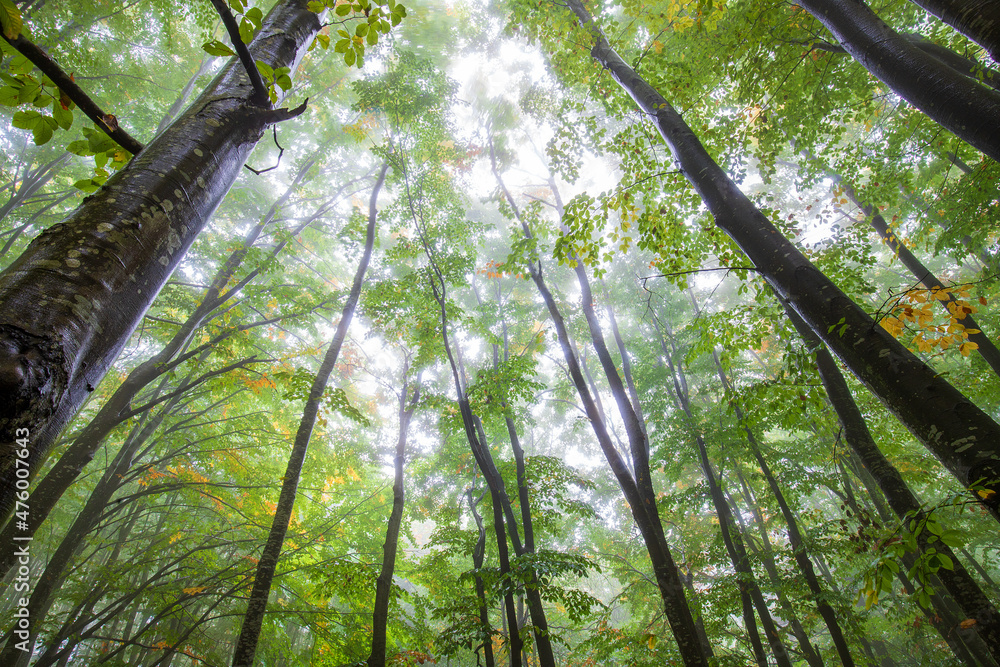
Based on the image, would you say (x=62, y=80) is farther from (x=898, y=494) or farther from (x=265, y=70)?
(x=898, y=494)

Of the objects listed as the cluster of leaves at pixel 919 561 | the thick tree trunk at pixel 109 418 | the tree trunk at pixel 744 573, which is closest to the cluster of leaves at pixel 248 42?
the cluster of leaves at pixel 919 561

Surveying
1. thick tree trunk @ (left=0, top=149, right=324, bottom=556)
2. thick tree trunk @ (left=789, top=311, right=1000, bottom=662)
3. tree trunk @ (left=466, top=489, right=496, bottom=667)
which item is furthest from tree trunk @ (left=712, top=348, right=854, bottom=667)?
thick tree trunk @ (left=0, top=149, right=324, bottom=556)

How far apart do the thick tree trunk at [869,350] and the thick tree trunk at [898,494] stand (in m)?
0.26

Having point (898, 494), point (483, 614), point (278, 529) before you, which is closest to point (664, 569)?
point (898, 494)

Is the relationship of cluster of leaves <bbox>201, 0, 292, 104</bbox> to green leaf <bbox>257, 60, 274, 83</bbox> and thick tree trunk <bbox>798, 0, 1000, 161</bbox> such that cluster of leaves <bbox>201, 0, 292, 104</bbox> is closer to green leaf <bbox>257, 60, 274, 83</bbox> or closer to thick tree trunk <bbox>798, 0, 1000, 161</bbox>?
green leaf <bbox>257, 60, 274, 83</bbox>

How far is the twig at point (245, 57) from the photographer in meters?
0.94

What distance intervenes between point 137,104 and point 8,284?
1047 cm

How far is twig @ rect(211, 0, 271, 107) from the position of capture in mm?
942

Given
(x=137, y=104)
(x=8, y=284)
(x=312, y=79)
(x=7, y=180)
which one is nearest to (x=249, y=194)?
A: (x=137, y=104)

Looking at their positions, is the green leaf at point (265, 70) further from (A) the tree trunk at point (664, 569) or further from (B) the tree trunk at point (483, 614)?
(B) the tree trunk at point (483, 614)

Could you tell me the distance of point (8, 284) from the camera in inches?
25.9

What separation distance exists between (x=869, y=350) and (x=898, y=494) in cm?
126

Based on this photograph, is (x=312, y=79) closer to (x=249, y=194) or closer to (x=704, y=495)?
(x=249, y=194)

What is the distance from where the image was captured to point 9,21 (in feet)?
2.56
